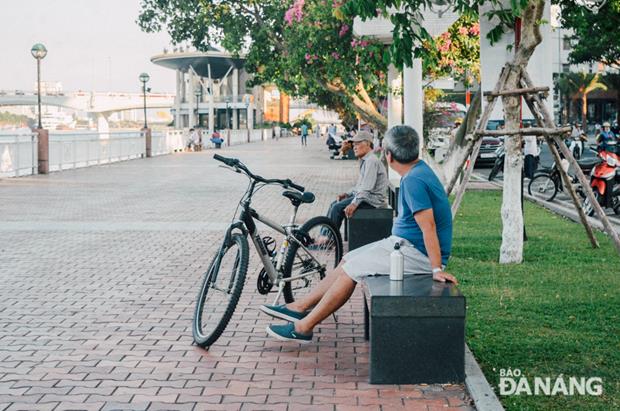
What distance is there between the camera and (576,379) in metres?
5.31

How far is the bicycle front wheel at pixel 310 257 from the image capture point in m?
7.10

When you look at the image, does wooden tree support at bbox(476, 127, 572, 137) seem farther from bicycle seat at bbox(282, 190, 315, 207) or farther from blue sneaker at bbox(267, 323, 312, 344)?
blue sneaker at bbox(267, 323, 312, 344)

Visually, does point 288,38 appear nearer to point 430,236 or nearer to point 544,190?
point 544,190

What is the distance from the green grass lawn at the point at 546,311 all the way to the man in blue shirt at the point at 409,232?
746mm

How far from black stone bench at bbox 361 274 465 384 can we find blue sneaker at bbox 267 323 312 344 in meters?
0.91

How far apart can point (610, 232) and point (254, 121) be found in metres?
126

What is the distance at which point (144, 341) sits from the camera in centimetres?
648

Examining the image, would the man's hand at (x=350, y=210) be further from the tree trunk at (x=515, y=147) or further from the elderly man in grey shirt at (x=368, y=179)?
the tree trunk at (x=515, y=147)

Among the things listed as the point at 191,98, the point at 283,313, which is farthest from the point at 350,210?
the point at 191,98

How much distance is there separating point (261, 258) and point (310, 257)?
1.85 feet

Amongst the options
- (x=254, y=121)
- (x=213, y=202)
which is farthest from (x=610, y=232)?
(x=254, y=121)

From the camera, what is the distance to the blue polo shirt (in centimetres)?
566

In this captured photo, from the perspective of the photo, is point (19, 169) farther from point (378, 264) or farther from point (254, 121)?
point (254, 121)

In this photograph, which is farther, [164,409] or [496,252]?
[496,252]
